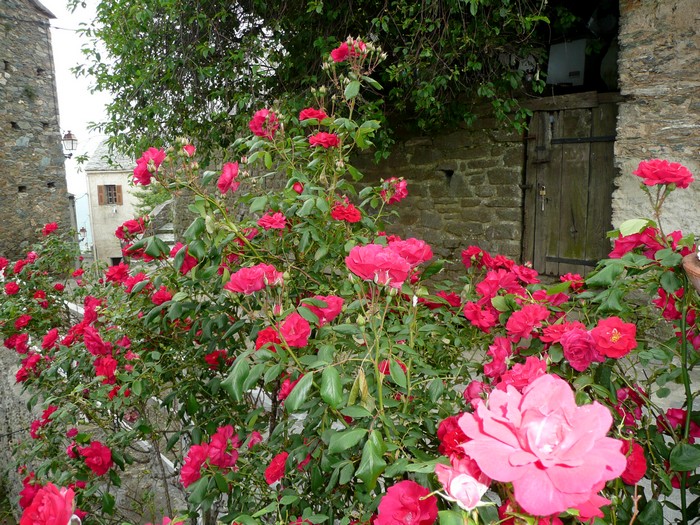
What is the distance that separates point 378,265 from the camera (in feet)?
3.00

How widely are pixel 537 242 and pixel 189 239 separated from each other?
3.78 meters

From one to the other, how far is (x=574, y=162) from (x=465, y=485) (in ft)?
14.0

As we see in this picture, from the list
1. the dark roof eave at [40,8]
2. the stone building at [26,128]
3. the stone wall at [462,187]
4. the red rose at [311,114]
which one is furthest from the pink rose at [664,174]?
the dark roof eave at [40,8]

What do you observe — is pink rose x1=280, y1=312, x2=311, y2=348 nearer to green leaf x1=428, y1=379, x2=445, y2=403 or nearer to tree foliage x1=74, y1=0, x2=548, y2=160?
green leaf x1=428, y1=379, x2=445, y2=403

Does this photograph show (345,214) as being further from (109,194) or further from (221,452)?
(109,194)

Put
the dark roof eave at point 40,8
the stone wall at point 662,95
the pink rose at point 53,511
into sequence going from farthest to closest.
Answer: the dark roof eave at point 40,8 → the stone wall at point 662,95 → the pink rose at point 53,511

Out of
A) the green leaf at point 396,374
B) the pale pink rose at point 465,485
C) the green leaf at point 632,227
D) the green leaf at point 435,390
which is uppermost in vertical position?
the green leaf at point 632,227

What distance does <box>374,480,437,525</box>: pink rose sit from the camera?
0.73 m

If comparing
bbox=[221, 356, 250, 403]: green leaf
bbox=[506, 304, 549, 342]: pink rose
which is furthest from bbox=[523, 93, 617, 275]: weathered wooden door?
bbox=[221, 356, 250, 403]: green leaf

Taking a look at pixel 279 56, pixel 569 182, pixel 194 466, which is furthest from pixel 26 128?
pixel 194 466

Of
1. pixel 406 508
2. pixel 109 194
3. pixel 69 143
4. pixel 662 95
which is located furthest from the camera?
pixel 109 194

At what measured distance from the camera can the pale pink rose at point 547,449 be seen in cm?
44

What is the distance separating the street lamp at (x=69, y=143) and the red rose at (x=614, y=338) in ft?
42.6

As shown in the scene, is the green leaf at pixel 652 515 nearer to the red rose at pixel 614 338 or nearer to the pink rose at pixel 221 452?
the red rose at pixel 614 338
